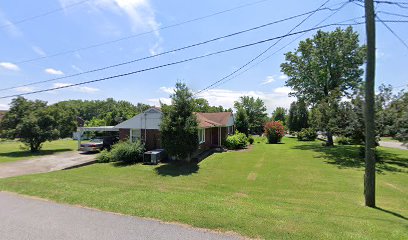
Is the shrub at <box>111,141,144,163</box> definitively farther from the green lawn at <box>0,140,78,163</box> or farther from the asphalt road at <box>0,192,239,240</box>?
the asphalt road at <box>0,192,239,240</box>

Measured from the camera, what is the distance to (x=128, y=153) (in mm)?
17625

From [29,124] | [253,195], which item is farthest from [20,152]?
Result: [253,195]

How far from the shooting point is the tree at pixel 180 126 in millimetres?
16000

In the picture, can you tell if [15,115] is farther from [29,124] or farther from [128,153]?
[128,153]

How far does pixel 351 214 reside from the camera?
23.4ft

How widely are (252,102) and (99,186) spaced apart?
162ft

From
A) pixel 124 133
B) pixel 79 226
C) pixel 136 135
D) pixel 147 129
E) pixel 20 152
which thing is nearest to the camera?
pixel 79 226

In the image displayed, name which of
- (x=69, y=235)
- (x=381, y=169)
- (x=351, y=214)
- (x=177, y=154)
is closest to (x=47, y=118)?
(x=177, y=154)

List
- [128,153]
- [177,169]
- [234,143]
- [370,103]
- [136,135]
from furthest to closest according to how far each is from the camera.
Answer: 1. [234,143]
2. [136,135]
3. [128,153]
4. [177,169]
5. [370,103]

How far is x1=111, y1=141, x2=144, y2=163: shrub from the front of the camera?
58.1 feet

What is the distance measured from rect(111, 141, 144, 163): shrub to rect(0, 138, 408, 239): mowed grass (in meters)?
1.09

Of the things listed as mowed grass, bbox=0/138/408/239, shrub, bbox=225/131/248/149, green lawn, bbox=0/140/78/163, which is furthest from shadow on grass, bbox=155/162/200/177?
green lawn, bbox=0/140/78/163

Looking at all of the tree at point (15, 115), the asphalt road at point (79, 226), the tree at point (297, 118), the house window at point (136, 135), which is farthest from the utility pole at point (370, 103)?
the tree at point (297, 118)

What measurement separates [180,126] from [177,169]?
8.84 ft
